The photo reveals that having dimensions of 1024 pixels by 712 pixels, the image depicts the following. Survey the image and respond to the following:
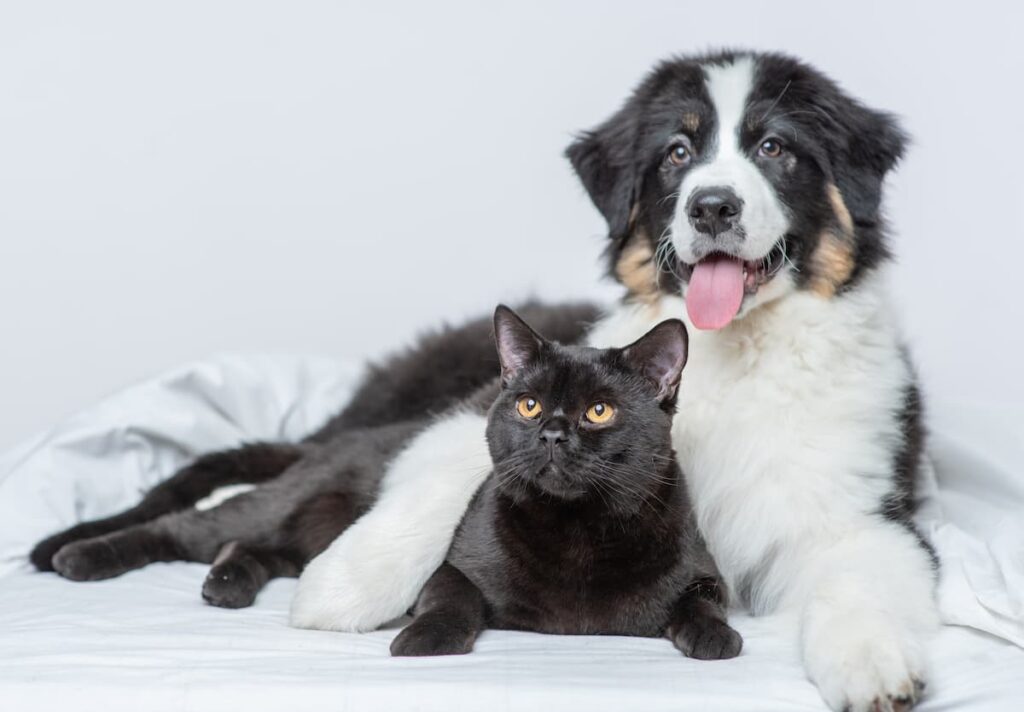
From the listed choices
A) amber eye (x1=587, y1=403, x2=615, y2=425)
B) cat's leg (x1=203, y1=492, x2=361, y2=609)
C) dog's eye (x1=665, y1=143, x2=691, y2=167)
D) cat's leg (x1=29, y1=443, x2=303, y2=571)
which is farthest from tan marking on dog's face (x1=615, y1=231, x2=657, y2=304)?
cat's leg (x1=29, y1=443, x2=303, y2=571)

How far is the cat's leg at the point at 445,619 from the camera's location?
2.33 m

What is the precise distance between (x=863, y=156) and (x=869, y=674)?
130 centimetres

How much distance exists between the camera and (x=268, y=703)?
2062 mm

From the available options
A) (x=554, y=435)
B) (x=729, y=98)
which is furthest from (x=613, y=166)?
(x=554, y=435)

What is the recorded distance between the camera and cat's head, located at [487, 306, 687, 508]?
241 cm

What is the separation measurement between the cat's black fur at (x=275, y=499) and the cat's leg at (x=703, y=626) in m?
0.93

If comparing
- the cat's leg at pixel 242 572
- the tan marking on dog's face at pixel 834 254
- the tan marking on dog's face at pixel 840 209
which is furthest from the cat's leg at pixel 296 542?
the tan marking on dog's face at pixel 840 209

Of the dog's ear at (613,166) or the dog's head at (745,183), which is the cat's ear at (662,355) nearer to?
the dog's head at (745,183)

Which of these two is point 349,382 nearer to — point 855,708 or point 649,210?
point 649,210

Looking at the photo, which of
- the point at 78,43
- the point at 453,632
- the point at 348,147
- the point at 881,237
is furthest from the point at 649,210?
the point at 78,43

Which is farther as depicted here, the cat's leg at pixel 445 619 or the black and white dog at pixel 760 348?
the black and white dog at pixel 760 348

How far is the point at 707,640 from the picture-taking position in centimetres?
238

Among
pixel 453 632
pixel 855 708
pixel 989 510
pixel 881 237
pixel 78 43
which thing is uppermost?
pixel 78 43

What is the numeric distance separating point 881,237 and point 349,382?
2.29 metres
